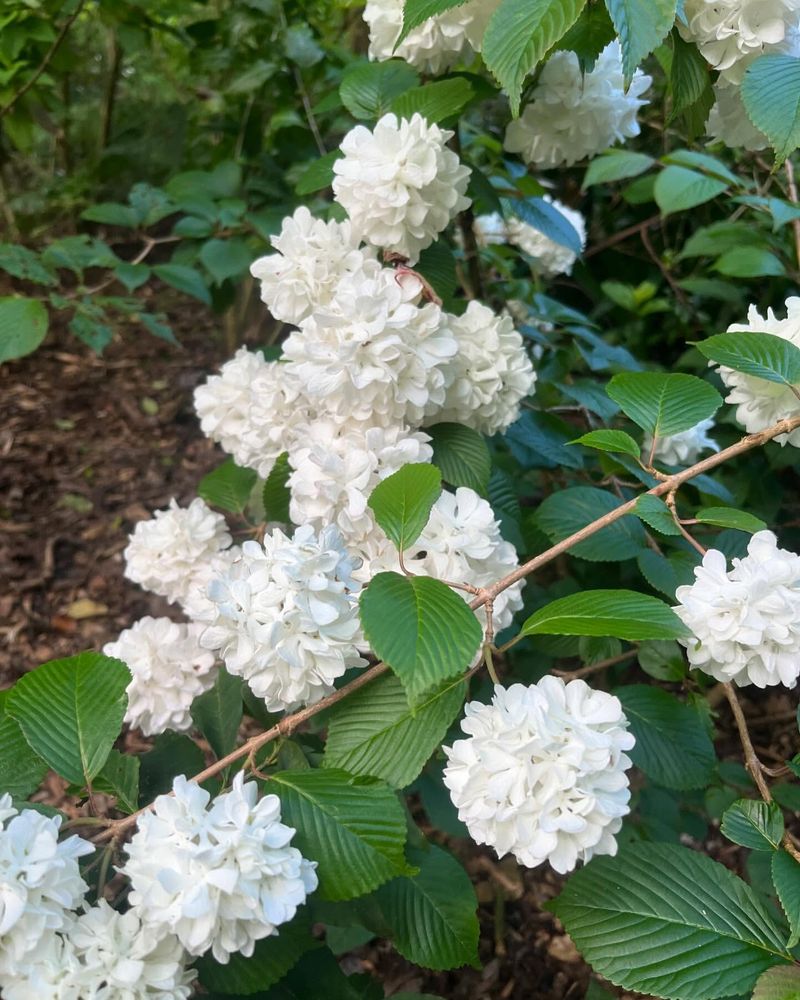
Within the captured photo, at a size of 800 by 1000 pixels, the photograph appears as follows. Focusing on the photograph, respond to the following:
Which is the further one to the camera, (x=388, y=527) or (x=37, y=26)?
(x=37, y=26)

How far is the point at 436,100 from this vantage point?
3.92 ft

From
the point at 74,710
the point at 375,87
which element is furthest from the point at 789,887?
the point at 375,87

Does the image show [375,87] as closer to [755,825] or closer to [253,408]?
[253,408]

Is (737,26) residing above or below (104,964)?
above

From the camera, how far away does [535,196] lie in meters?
1.65

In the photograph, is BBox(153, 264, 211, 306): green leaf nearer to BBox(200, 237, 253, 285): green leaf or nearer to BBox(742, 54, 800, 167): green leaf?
BBox(200, 237, 253, 285): green leaf

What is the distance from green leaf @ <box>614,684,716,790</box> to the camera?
1.06 metres

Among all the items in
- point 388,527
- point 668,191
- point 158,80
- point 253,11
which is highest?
point 253,11

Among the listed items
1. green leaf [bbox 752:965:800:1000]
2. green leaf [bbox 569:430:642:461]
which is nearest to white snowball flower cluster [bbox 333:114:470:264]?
green leaf [bbox 569:430:642:461]

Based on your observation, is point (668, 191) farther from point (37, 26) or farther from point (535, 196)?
point (37, 26)

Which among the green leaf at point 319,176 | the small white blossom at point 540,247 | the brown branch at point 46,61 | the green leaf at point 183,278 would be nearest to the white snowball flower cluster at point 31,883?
the green leaf at point 319,176

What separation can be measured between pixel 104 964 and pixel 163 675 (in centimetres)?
54

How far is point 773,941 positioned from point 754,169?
6.28 ft

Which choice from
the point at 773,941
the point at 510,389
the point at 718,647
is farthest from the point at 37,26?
the point at 773,941
